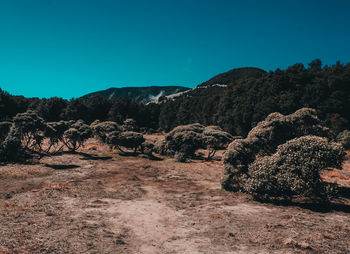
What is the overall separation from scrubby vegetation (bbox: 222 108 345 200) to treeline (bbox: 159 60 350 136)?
35397mm

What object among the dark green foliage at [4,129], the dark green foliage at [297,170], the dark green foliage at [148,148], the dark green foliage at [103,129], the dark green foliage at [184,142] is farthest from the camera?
the dark green foliage at [103,129]

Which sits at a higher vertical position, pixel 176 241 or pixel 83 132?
pixel 83 132

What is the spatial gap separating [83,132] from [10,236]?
110ft

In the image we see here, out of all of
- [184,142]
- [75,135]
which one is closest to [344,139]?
[184,142]

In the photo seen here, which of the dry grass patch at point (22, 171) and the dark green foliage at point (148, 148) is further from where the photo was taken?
the dark green foliage at point (148, 148)

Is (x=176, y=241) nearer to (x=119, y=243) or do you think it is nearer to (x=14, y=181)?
(x=119, y=243)

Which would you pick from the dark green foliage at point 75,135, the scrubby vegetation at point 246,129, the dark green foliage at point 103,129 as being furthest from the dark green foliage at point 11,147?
the dark green foliage at point 103,129

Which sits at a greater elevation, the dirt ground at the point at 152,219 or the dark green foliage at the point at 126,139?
the dark green foliage at the point at 126,139

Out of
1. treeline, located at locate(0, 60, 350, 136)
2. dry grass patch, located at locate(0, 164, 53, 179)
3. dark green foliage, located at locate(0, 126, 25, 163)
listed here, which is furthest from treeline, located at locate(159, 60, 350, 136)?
dark green foliage, located at locate(0, 126, 25, 163)

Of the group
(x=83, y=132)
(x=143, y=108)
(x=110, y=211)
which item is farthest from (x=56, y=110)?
(x=110, y=211)

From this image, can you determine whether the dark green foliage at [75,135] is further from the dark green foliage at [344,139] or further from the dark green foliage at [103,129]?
the dark green foliage at [344,139]

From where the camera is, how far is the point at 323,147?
15750 mm

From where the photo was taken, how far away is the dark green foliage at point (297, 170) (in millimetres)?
15494

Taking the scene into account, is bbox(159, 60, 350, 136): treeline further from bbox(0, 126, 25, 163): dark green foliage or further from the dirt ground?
bbox(0, 126, 25, 163): dark green foliage
